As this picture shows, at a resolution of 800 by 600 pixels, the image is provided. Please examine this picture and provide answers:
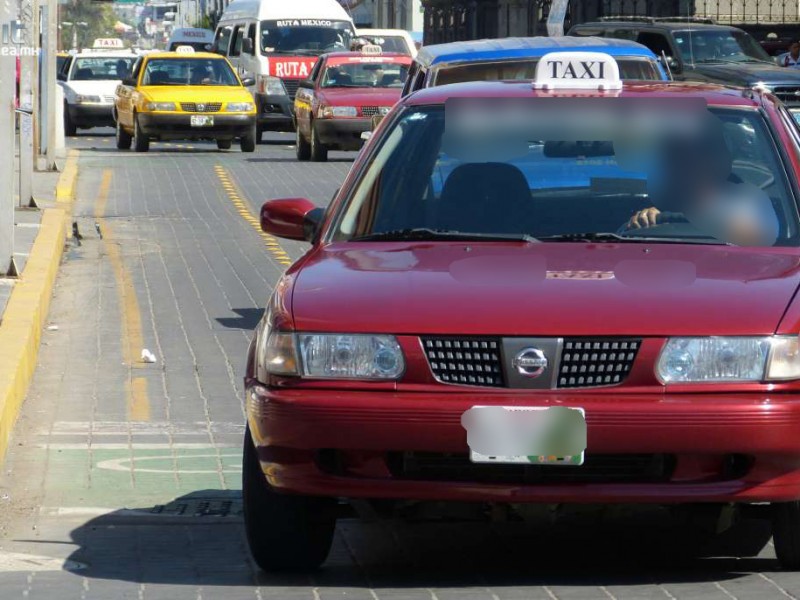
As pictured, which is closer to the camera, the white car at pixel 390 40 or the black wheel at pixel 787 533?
the black wheel at pixel 787 533

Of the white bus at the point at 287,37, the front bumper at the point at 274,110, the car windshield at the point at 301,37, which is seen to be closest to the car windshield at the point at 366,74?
the front bumper at the point at 274,110

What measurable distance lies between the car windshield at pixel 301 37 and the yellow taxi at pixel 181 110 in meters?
5.38

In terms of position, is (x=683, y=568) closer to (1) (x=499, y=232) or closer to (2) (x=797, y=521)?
(2) (x=797, y=521)

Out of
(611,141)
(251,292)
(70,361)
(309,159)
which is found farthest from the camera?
(309,159)

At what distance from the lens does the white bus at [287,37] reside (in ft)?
124

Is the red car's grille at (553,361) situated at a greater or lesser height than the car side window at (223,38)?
greater

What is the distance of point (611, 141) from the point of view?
6879 mm

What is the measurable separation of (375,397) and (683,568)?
4.02 ft

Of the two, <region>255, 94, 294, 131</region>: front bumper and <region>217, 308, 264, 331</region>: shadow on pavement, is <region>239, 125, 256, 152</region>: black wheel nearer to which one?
<region>255, 94, 294, 131</region>: front bumper

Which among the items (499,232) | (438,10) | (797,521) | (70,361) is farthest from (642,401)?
(438,10)

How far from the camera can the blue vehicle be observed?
13969 millimetres

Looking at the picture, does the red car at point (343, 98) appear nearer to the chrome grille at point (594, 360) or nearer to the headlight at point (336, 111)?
the headlight at point (336, 111)

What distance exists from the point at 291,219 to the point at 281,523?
1.50 meters

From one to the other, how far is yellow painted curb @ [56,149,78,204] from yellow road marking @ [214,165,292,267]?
180 centimetres
